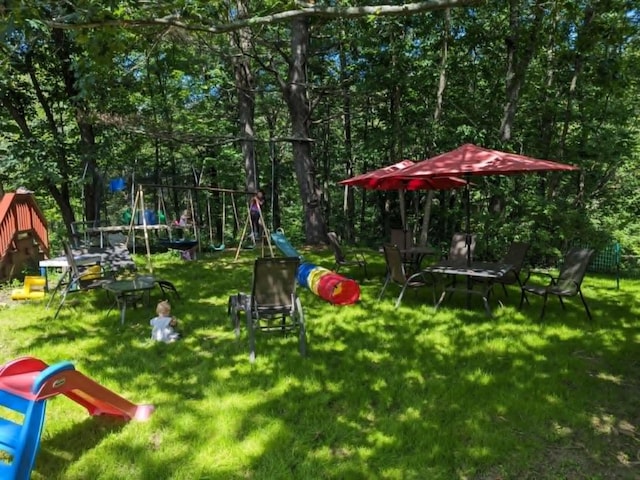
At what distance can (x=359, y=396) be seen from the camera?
386 centimetres

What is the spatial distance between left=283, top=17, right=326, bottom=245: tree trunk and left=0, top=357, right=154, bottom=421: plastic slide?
9.68m

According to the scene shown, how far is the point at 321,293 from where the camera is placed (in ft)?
23.2

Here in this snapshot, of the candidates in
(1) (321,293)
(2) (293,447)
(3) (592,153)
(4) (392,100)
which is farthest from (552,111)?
(2) (293,447)

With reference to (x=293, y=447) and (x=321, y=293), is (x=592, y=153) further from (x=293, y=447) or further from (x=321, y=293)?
(x=293, y=447)

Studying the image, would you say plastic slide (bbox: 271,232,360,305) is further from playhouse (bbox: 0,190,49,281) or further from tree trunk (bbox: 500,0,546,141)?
playhouse (bbox: 0,190,49,281)

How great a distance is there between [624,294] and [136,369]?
7.74 metres

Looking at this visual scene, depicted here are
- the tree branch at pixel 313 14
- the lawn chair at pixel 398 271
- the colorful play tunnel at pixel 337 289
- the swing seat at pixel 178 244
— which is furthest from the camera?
the swing seat at pixel 178 244

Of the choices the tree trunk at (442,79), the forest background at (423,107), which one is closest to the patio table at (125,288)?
the forest background at (423,107)

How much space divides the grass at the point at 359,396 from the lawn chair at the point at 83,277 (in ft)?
1.32

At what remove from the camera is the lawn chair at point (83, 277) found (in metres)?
6.26

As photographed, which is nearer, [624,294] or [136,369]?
[136,369]

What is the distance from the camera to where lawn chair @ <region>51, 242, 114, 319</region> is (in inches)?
247

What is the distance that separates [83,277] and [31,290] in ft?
4.49

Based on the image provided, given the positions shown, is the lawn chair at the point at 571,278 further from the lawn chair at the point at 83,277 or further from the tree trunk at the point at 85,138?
the tree trunk at the point at 85,138
